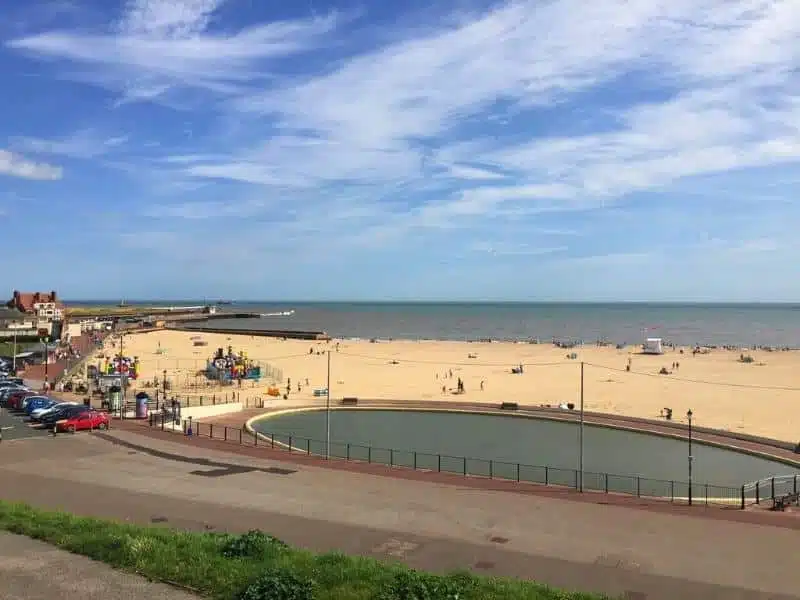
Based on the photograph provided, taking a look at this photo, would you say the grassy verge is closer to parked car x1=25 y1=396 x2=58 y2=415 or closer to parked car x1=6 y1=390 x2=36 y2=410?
parked car x1=25 y1=396 x2=58 y2=415

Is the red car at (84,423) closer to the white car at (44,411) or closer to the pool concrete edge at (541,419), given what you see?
the white car at (44,411)

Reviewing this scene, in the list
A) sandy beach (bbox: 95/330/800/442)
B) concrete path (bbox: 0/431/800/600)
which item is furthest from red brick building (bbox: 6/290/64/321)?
concrete path (bbox: 0/431/800/600)

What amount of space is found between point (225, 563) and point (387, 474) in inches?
605

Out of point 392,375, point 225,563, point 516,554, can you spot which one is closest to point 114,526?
point 225,563

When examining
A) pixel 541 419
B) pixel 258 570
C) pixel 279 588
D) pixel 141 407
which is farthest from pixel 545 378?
pixel 279 588

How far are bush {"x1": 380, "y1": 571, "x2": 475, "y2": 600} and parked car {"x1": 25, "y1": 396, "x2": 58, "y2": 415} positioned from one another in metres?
33.5

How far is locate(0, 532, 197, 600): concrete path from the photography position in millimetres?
10734

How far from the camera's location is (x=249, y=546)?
12844 mm

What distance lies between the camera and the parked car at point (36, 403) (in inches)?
1524

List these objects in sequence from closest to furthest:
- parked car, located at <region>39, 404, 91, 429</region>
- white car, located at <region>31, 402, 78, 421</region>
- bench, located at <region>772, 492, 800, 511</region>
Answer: bench, located at <region>772, 492, 800, 511</region>, parked car, located at <region>39, 404, 91, 429</region>, white car, located at <region>31, 402, 78, 421</region>

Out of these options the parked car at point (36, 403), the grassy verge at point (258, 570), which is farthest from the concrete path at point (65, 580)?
the parked car at point (36, 403)

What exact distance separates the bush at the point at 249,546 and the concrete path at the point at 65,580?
5.41 feet

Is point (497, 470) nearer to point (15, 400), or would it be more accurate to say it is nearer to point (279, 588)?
point (279, 588)

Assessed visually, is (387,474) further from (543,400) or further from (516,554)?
(543,400)
